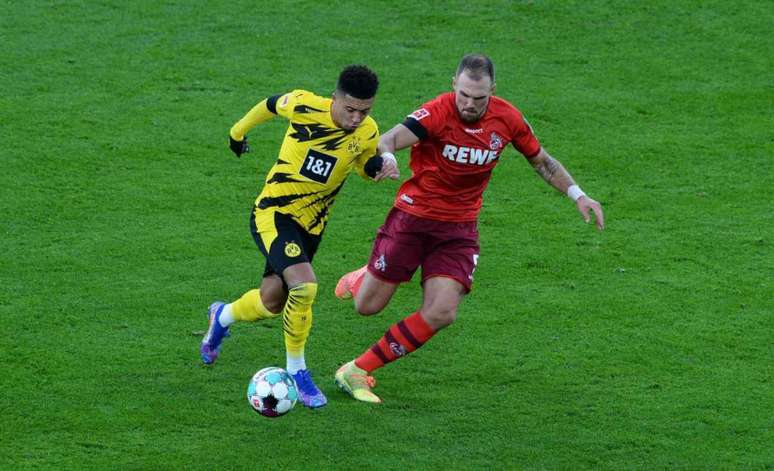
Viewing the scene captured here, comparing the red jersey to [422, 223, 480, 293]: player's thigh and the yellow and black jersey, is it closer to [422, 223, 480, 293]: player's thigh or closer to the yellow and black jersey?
[422, 223, 480, 293]: player's thigh

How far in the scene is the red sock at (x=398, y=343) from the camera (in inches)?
311

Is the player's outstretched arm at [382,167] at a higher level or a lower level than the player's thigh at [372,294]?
higher

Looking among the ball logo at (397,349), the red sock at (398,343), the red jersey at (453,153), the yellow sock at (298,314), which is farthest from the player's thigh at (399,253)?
the yellow sock at (298,314)

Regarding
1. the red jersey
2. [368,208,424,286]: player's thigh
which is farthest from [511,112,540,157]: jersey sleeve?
[368,208,424,286]: player's thigh

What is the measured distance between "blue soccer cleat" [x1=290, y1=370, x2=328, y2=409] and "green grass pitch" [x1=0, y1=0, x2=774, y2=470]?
9 centimetres

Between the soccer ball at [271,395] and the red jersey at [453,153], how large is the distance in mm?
1594

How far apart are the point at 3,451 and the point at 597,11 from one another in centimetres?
1048

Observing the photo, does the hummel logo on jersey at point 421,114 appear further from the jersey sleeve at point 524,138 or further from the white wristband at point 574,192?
the white wristband at point 574,192

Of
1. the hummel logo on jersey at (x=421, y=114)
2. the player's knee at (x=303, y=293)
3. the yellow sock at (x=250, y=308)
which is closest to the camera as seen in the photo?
the player's knee at (x=303, y=293)

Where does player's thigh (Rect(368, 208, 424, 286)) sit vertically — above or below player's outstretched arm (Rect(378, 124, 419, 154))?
below

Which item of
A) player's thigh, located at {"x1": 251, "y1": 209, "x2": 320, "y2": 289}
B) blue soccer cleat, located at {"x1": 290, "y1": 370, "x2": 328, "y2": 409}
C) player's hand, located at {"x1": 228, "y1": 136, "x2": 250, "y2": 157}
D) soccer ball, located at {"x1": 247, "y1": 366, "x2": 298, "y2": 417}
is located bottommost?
blue soccer cleat, located at {"x1": 290, "y1": 370, "x2": 328, "y2": 409}

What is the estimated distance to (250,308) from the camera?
821 cm

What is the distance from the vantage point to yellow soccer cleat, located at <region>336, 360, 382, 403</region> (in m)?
7.88

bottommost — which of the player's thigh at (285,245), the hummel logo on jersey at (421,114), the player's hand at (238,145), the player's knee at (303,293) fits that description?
the player's knee at (303,293)
